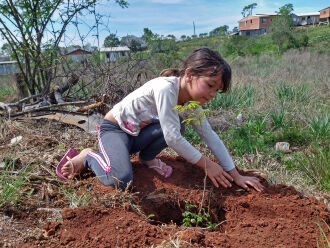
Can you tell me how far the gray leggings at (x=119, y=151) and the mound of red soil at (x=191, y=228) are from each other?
0.12 meters

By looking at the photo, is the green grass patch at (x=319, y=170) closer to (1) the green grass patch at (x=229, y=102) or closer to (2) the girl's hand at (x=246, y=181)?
(2) the girl's hand at (x=246, y=181)

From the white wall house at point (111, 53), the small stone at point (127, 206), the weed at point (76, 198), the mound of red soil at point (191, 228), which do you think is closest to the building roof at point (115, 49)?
the white wall house at point (111, 53)

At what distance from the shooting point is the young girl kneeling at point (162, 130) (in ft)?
→ 6.57

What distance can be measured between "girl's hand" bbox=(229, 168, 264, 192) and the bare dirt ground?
1.8 inches

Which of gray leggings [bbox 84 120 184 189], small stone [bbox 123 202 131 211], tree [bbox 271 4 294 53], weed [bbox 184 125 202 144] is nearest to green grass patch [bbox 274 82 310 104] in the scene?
weed [bbox 184 125 202 144]

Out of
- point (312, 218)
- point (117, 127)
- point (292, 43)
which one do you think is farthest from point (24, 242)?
point (292, 43)

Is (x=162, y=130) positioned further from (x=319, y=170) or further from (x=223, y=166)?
(x=319, y=170)

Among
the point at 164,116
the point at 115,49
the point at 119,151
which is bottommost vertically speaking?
the point at 119,151

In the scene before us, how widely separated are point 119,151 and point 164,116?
0.45 meters

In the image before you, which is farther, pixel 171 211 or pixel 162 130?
pixel 162 130

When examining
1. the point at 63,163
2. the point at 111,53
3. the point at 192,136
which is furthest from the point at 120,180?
the point at 111,53

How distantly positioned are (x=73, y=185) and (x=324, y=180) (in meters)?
1.95

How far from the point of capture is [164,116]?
1.99 metres

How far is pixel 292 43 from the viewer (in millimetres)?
18656
